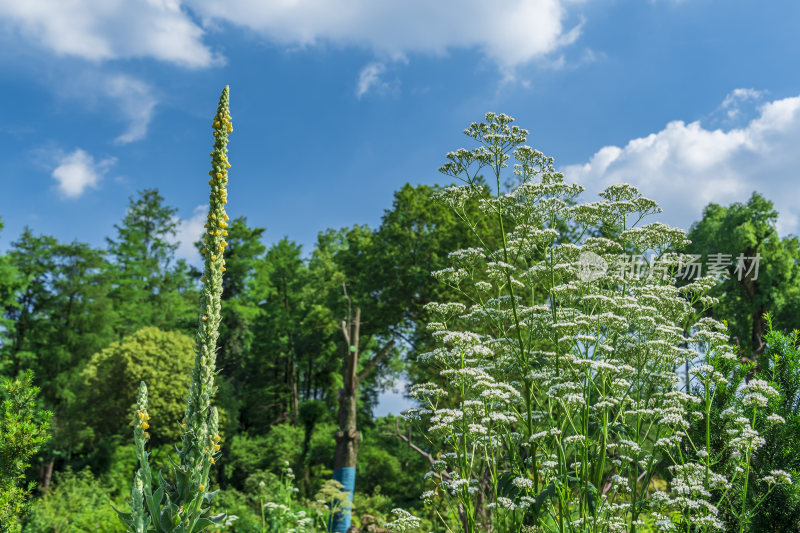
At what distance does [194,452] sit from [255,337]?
23311 mm

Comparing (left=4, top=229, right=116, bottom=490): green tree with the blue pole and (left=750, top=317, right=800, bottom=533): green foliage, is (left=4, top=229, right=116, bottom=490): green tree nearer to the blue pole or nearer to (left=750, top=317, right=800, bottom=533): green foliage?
the blue pole

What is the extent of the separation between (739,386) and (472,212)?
405 inches

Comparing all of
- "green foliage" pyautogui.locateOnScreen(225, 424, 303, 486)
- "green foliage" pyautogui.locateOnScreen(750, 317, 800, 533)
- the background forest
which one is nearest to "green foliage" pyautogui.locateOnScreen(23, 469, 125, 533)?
the background forest

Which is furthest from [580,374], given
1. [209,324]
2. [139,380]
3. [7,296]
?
[7,296]

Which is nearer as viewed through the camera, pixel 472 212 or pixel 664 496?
pixel 664 496

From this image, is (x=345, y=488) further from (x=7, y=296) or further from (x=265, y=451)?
(x=7, y=296)

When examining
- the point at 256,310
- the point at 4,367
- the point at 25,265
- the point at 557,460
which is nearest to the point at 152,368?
the point at 256,310

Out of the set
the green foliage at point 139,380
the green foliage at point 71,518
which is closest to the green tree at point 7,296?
the green foliage at point 139,380

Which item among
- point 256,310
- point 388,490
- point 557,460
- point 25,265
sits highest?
point 25,265

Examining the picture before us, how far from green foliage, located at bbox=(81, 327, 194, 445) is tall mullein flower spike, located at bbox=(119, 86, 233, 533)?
16070 millimetres

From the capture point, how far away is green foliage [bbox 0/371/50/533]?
6.02 metres

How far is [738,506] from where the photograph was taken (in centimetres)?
573

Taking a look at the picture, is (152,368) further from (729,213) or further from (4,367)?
(729,213)

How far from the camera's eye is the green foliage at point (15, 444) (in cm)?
602
